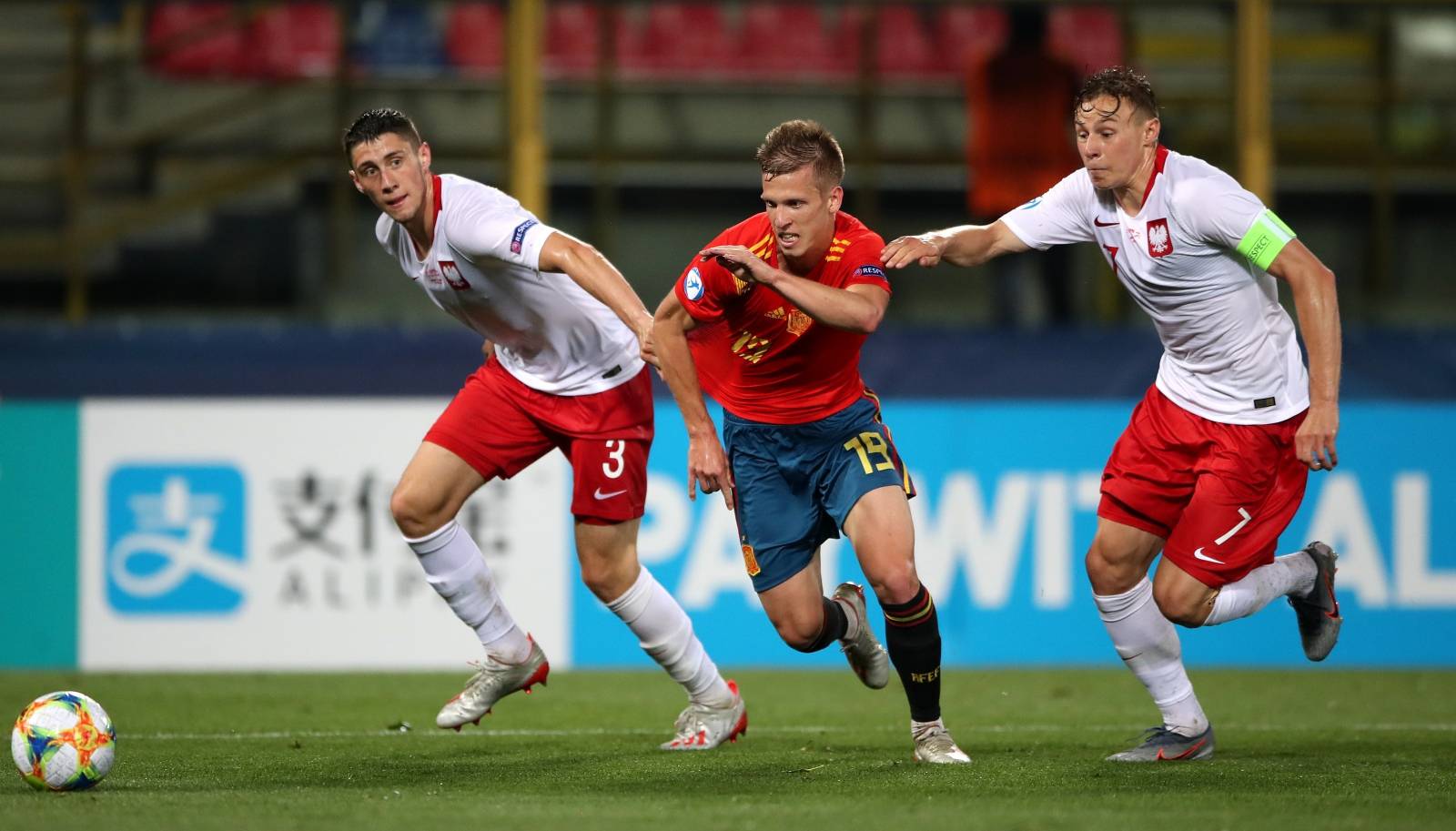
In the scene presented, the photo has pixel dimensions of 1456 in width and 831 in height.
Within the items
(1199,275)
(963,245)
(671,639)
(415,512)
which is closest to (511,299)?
(415,512)

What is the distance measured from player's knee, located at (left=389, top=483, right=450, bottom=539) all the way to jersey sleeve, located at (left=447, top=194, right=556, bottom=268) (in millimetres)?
888

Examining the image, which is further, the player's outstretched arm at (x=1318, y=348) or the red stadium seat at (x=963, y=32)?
the red stadium seat at (x=963, y=32)

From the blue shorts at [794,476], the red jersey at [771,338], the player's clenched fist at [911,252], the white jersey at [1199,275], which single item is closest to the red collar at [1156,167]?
the white jersey at [1199,275]

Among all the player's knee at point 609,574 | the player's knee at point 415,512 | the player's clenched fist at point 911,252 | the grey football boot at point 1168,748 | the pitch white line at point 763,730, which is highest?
the player's clenched fist at point 911,252

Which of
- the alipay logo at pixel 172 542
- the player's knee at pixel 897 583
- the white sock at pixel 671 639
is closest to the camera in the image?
the player's knee at pixel 897 583

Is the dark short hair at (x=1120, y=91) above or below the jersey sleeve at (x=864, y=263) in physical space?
above

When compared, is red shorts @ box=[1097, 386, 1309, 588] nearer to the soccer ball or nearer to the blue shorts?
the blue shorts

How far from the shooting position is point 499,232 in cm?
613

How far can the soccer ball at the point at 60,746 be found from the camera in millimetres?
5363

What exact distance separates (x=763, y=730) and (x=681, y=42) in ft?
34.2

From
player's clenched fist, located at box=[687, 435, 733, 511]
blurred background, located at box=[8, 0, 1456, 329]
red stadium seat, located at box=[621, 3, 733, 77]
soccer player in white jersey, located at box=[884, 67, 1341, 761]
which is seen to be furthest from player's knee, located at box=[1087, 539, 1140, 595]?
red stadium seat, located at box=[621, 3, 733, 77]

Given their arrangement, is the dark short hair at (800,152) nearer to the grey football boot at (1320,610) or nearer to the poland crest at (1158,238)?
the poland crest at (1158,238)

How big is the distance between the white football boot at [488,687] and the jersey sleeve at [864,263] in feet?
6.36

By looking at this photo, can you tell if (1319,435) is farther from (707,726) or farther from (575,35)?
(575,35)
